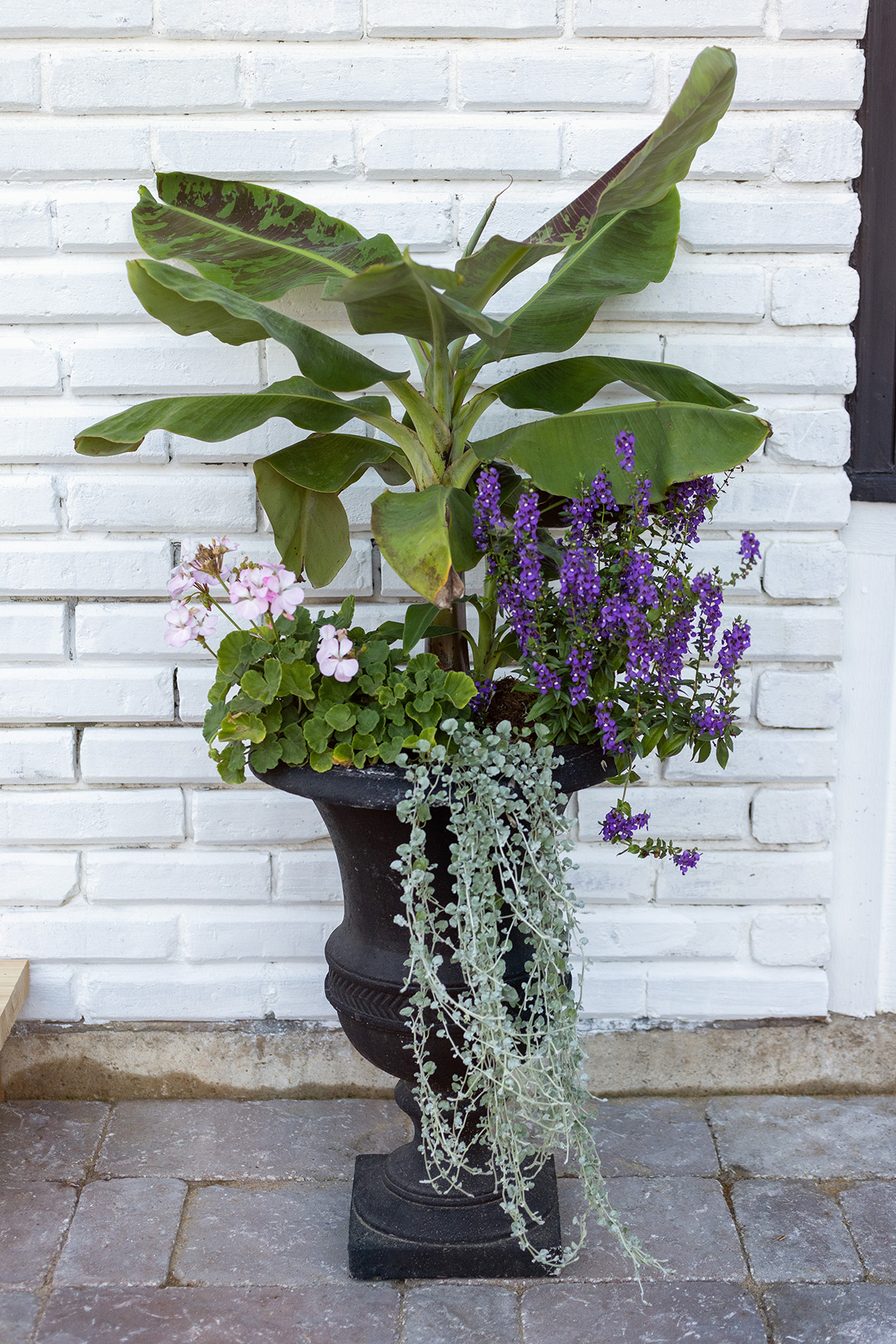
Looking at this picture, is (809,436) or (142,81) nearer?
(142,81)

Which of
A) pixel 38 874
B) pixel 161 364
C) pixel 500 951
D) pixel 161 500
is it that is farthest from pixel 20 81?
pixel 500 951

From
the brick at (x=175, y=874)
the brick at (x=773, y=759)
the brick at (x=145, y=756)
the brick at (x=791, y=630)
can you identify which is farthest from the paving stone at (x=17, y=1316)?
the brick at (x=791, y=630)

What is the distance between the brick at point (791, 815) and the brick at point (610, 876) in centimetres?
24

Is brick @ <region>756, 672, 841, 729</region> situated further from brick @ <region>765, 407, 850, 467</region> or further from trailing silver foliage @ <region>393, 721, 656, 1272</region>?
trailing silver foliage @ <region>393, 721, 656, 1272</region>

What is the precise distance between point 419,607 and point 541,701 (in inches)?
9.2

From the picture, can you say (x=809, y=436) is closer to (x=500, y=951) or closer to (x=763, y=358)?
(x=763, y=358)

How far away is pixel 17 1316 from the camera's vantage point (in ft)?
5.65

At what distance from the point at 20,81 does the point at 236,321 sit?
0.70m

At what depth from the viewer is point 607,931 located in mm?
2283

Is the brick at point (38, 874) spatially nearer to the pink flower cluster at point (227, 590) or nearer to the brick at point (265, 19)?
the pink flower cluster at point (227, 590)

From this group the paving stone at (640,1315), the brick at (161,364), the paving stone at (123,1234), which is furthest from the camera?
the brick at (161,364)

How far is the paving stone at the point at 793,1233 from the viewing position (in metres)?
1.80

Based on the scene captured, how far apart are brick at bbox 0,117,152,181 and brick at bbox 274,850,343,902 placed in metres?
1.31

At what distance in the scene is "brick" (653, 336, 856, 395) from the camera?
2.11m
